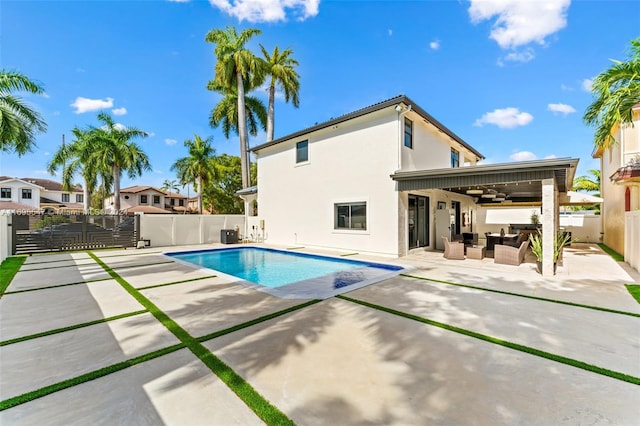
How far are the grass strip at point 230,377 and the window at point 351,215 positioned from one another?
948 centimetres

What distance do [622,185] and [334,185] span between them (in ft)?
43.1

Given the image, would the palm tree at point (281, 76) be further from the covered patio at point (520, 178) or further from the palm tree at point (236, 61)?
the covered patio at point (520, 178)

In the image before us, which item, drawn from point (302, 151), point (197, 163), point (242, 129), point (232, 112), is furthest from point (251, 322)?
point (197, 163)

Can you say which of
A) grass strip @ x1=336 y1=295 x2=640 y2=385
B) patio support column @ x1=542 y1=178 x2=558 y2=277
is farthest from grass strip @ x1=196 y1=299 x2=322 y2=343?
patio support column @ x1=542 y1=178 x2=558 y2=277

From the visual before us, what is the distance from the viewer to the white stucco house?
10.2 metres

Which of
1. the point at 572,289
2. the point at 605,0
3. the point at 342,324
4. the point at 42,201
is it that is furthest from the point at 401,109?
the point at 42,201

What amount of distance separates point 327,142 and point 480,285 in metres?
10.1

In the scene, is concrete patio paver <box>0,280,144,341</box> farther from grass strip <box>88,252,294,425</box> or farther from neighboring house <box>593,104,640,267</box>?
neighboring house <box>593,104,640,267</box>

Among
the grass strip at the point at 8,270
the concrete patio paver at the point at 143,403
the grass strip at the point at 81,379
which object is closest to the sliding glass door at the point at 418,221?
the grass strip at the point at 81,379

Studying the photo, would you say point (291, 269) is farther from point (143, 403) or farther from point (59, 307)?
point (143, 403)

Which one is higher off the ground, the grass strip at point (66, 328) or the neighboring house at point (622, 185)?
the neighboring house at point (622, 185)

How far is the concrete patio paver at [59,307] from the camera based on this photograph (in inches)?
180

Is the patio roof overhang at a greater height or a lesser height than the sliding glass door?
greater

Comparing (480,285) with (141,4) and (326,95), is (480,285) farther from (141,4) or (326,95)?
(326,95)
